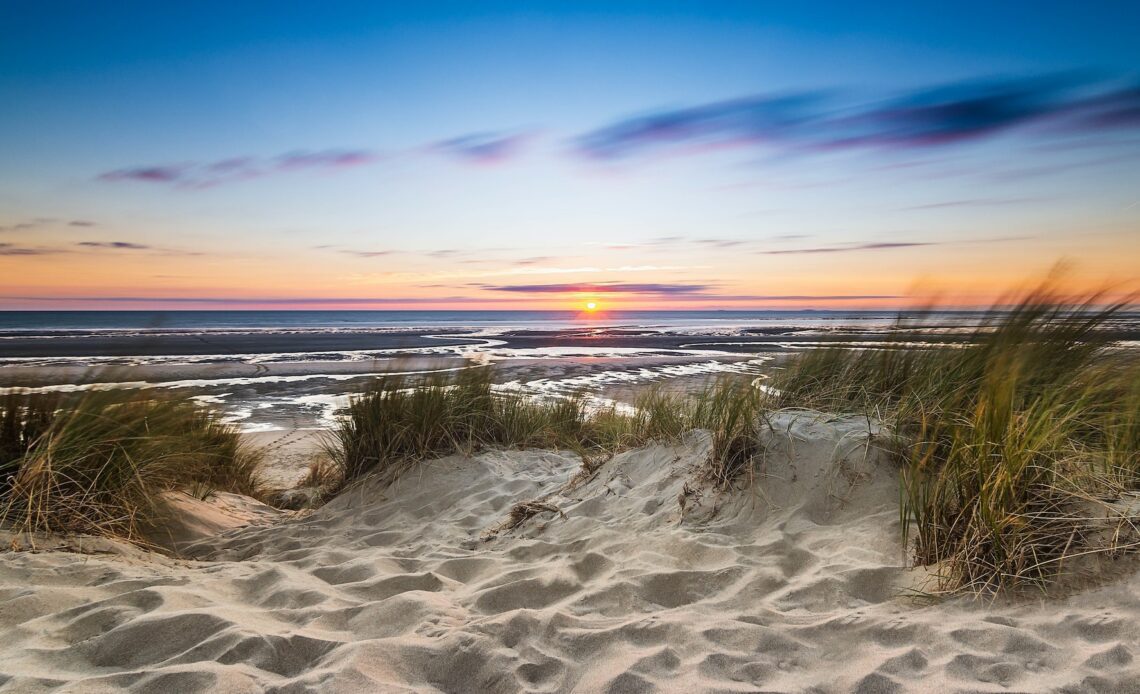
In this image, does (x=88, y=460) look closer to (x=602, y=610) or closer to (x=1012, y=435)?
(x=602, y=610)

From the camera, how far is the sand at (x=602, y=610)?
2350 mm

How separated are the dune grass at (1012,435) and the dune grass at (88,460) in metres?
4.71

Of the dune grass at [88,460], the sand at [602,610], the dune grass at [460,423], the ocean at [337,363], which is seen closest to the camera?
the sand at [602,610]

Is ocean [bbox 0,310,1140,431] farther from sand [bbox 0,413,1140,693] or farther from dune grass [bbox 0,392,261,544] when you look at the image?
sand [bbox 0,413,1140,693]

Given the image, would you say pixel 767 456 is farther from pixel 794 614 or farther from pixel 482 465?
pixel 482 465

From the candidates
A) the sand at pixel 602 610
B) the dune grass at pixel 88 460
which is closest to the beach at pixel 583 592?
the sand at pixel 602 610

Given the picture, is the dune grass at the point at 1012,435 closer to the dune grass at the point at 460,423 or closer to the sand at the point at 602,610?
the sand at the point at 602,610

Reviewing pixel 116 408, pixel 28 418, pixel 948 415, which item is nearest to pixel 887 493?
pixel 948 415

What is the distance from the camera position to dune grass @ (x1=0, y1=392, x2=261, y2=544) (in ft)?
12.6

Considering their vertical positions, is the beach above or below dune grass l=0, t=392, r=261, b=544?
below

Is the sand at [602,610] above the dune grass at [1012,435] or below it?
below

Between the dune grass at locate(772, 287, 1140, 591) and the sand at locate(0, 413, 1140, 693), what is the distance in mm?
206

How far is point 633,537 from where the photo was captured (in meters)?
3.95

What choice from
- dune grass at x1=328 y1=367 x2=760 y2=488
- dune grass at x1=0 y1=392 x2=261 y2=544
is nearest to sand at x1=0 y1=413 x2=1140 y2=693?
dune grass at x1=0 y1=392 x2=261 y2=544
